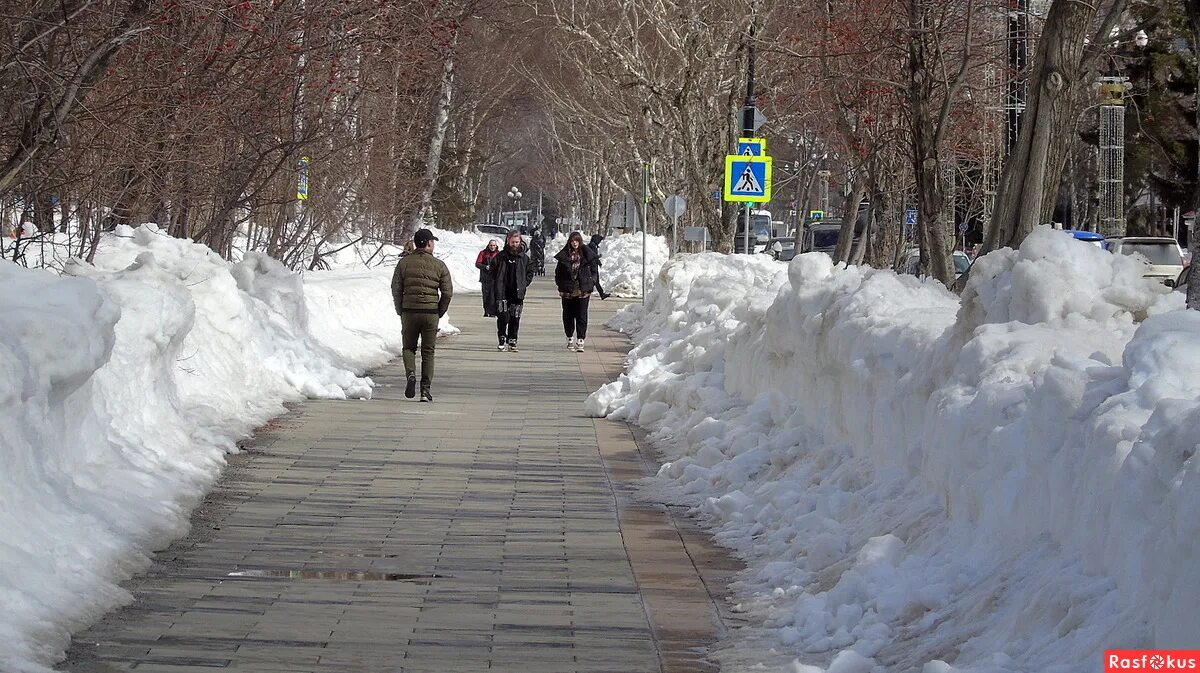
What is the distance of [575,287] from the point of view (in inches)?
993

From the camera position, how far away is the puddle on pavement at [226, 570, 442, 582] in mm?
8297

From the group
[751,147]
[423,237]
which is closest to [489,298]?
[751,147]

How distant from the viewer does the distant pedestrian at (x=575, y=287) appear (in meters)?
25.2

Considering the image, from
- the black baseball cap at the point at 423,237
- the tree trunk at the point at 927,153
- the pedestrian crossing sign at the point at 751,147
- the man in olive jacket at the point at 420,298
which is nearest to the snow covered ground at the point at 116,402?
the man in olive jacket at the point at 420,298

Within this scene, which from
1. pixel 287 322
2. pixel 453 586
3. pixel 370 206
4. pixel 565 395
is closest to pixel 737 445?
pixel 453 586

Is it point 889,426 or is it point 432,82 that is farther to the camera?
point 432,82

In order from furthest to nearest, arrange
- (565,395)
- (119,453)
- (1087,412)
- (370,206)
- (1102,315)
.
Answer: (370,206) < (565,395) < (119,453) < (1102,315) < (1087,412)

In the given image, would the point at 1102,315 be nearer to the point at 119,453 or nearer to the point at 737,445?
the point at 737,445

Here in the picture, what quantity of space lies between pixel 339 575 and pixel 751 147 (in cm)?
1911

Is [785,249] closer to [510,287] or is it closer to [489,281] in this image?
[489,281]

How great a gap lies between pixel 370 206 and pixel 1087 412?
2458 centimetres

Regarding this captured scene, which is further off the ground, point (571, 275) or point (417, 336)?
point (571, 275)

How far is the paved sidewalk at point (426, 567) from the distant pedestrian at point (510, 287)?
1002 centimetres

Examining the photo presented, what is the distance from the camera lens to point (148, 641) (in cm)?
686
